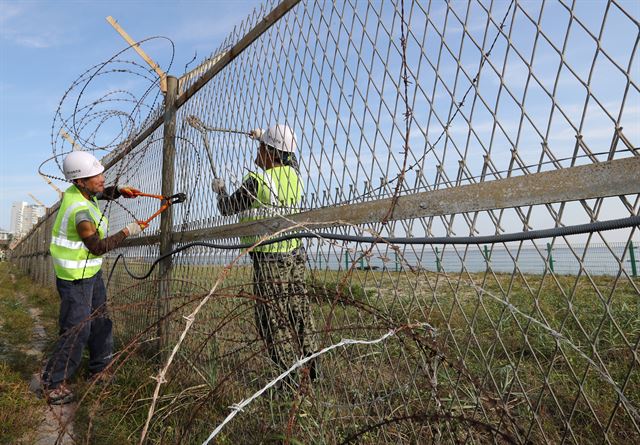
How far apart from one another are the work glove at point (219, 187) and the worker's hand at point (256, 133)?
0.50 m

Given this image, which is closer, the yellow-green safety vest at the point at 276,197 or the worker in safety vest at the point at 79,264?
the yellow-green safety vest at the point at 276,197

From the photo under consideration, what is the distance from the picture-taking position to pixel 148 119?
15.5 ft

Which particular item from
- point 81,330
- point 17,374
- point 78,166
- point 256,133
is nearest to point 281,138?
point 256,133

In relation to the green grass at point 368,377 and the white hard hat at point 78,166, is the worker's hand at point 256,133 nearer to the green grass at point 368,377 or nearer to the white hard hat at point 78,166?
the green grass at point 368,377

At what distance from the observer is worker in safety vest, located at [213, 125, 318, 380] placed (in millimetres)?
2568

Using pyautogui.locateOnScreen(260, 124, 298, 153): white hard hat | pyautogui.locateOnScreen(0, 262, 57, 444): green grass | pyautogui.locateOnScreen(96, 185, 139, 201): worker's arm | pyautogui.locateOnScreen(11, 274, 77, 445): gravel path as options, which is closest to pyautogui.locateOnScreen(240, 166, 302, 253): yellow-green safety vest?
pyautogui.locateOnScreen(260, 124, 298, 153): white hard hat

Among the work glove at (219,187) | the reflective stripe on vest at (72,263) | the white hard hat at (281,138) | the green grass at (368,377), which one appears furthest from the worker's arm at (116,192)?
the white hard hat at (281,138)

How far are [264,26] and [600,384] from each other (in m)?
3.17

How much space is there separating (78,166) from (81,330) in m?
1.40

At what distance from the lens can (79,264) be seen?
11.8ft

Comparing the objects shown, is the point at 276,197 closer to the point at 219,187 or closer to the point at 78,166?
the point at 219,187

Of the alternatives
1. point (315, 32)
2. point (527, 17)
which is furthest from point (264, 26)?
point (527, 17)

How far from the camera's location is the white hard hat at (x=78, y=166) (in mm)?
3801

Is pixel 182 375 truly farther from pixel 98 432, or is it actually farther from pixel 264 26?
pixel 264 26
